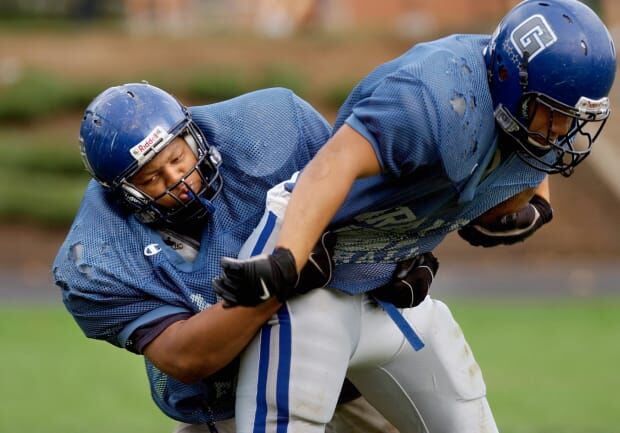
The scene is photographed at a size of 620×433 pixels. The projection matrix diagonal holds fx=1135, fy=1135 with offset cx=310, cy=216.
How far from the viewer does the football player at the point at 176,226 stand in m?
3.38

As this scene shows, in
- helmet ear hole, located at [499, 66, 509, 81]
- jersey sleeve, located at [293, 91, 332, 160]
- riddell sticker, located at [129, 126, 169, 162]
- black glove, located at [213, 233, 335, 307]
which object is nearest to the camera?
black glove, located at [213, 233, 335, 307]

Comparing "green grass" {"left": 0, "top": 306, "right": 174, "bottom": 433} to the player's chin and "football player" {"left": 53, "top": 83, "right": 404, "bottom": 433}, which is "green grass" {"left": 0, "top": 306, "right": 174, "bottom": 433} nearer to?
"football player" {"left": 53, "top": 83, "right": 404, "bottom": 433}

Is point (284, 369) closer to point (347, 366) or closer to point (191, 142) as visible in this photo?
point (347, 366)

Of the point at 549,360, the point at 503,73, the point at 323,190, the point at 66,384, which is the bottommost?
the point at 549,360

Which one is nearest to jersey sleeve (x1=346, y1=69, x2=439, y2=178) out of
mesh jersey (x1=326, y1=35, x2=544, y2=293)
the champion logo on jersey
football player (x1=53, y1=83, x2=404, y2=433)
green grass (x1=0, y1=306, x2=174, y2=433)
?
mesh jersey (x1=326, y1=35, x2=544, y2=293)

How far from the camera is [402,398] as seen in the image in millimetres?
3586

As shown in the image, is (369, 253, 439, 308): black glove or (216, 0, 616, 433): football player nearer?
(216, 0, 616, 433): football player

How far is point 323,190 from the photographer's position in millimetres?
2945

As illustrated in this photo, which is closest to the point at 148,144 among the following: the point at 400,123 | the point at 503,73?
the point at 400,123

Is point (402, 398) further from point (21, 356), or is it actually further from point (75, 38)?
point (75, 38)

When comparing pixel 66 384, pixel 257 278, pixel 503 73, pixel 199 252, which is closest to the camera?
pixel 257 278

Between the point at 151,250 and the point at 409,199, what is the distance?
828mm

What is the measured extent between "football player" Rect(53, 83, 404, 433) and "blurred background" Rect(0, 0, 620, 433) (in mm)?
3360

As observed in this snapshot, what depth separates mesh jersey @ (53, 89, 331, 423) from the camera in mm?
3424
